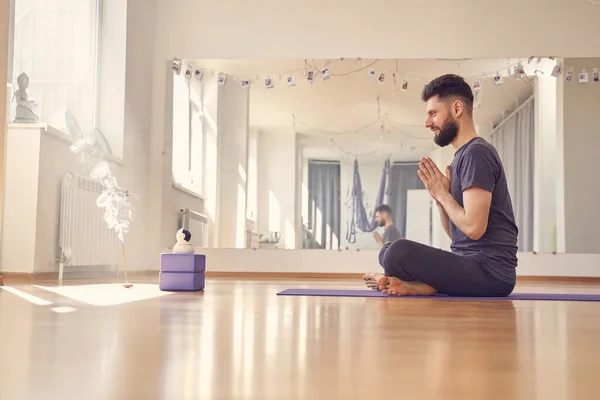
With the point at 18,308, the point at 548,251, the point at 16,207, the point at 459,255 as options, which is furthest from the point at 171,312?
the point at 548,251

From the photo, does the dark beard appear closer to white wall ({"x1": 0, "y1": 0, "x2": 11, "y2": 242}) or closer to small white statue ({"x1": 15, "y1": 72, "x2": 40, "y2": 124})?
white wall ({"x1": 0, "y1": 0, "x2": 11, "y2": 242})

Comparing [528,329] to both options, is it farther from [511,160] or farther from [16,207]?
[511,160]

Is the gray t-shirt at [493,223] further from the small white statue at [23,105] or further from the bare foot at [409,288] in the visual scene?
the small white statue at [23,105]

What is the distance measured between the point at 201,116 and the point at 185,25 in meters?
0.92

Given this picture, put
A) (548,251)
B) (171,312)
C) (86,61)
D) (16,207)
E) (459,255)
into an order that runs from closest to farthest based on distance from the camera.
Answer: (171,312), (459,255), (16,207), (86,61), (548,251)

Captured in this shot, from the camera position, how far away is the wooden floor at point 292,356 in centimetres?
76

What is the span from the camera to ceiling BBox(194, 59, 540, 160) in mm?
6609

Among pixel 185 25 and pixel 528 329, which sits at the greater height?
pixel 185 25

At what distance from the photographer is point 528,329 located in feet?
5.21

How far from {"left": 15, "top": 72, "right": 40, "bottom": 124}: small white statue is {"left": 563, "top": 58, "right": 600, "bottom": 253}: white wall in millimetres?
4737

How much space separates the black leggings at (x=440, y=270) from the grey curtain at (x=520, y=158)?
3.73m

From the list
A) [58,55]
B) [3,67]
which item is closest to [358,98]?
[58,55]

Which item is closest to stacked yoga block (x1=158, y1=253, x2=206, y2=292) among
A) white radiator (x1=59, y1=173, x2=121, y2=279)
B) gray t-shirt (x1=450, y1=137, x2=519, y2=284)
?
gray t-shirt (x1=450, y1=137, x2=519, y2=284)

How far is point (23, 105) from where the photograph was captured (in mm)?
4590
